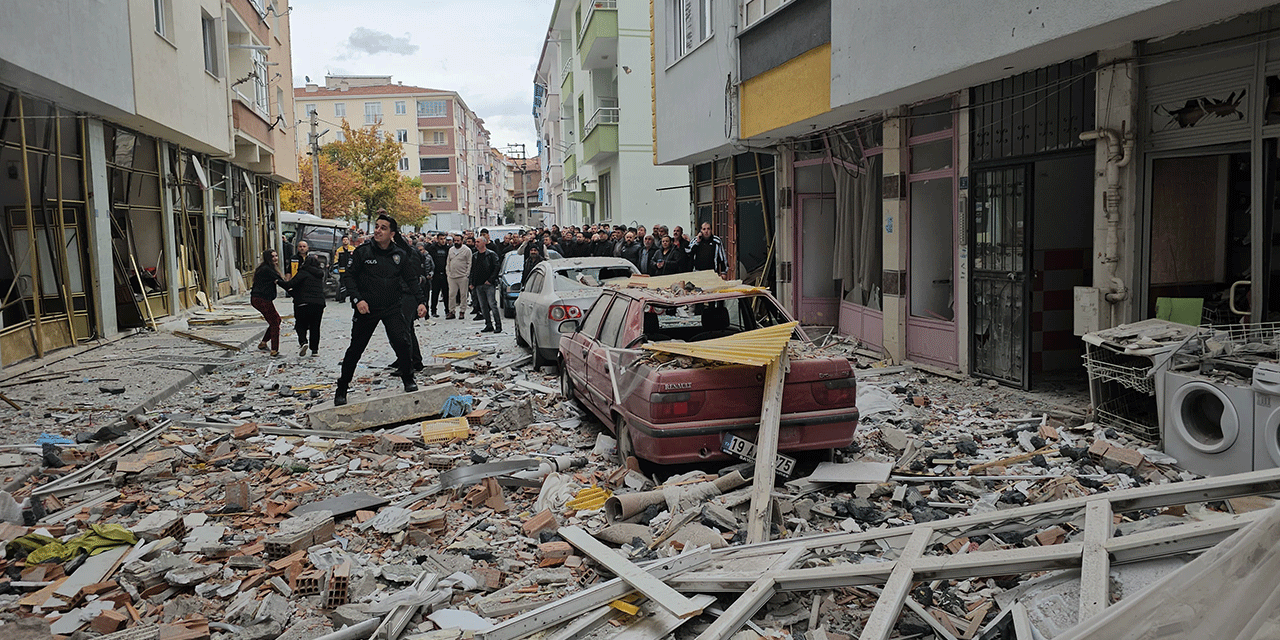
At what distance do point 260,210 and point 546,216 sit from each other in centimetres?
5501

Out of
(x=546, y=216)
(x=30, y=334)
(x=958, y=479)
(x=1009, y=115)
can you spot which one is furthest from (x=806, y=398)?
(x=546, y=216)

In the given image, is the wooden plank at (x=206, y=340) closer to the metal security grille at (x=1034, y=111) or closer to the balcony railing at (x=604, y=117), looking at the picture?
the metal security grille at (x=1034, y=111)

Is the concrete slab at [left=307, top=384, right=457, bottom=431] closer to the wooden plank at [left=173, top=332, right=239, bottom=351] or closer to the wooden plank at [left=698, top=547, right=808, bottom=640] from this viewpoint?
the wooden plank at [left=698, top=547, right=808, bottom=640]

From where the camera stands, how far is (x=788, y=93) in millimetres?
13500

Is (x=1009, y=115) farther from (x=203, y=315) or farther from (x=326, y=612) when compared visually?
(x=203, y=315)

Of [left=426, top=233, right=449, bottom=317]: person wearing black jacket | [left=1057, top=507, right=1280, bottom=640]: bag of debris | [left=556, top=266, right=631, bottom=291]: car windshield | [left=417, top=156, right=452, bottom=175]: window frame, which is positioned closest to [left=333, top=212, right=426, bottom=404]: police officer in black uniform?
[left=556, top=266, right=631, bottom=291]: car windshield

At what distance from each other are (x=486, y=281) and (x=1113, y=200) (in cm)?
1196

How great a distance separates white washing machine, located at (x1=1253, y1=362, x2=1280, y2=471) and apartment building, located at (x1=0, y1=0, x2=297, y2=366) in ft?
42.6

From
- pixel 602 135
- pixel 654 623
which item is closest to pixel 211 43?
pixel 602 135

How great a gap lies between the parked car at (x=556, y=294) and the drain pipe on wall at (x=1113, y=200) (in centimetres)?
570

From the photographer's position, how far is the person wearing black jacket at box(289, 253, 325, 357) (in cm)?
1349

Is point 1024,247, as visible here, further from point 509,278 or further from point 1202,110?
point 509,278

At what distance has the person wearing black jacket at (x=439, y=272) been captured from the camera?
20359 millimetres

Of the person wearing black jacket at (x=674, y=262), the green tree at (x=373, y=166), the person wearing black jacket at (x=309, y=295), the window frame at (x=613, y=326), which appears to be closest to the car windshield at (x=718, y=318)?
the window frame at (x=613, y=326)
